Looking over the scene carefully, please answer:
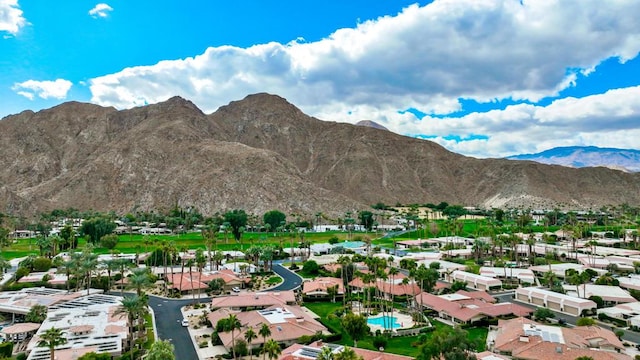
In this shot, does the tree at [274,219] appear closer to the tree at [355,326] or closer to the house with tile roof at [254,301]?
the house with tile roof at [254,301]

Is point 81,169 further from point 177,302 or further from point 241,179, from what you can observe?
point 177,302

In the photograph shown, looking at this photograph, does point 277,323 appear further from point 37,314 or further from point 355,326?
point 37,314

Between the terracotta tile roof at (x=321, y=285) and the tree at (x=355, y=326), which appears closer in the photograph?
the tree at (x=355, y=326)

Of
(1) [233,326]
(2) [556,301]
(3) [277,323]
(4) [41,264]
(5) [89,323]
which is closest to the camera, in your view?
(1) [233,326]

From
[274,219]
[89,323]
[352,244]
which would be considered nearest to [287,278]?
[89,323]

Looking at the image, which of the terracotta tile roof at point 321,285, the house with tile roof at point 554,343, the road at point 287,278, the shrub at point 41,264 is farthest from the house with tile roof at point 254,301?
the shrub at point 41,264

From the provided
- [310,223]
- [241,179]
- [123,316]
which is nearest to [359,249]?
[310,223]

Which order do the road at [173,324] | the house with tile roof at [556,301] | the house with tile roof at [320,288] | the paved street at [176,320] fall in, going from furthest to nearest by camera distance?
the house with tile roof at [320,288], the house with tile roof at [556,301], the paved street at [176,320], the road at [173,324]
